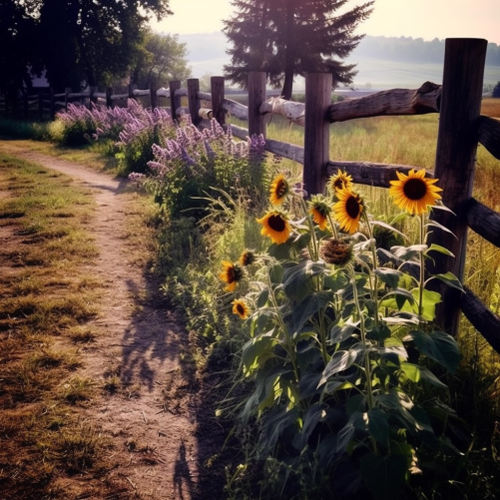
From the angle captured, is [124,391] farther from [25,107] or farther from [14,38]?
[14,38]

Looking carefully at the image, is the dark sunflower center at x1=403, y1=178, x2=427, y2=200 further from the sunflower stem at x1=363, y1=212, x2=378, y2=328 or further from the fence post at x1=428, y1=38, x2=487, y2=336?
the fence post at x1=428, y1=38, x2=487, y2=336

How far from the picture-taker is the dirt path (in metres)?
2.42

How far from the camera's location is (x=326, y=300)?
2.06m

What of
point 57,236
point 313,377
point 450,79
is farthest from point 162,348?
point 57,236

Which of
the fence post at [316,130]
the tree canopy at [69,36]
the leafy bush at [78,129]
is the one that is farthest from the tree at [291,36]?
the fence post at [316,130]

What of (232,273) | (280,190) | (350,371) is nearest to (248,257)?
(232,273)

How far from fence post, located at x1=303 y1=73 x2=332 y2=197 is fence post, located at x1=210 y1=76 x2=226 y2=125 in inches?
160

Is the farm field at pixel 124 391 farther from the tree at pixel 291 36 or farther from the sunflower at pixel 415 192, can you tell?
the tree at pixel 291 36

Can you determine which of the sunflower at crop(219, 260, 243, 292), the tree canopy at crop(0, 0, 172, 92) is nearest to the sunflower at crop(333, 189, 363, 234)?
the sunflower at crop(219, 260, 243, 292)

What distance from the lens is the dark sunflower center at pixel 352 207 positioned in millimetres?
1839

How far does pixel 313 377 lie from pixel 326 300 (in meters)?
0.32

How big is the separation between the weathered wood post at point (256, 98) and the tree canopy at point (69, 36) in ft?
77.2

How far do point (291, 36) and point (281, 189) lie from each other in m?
→ 28.4

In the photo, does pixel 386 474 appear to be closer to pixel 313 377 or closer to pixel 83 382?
pixel 313 377
